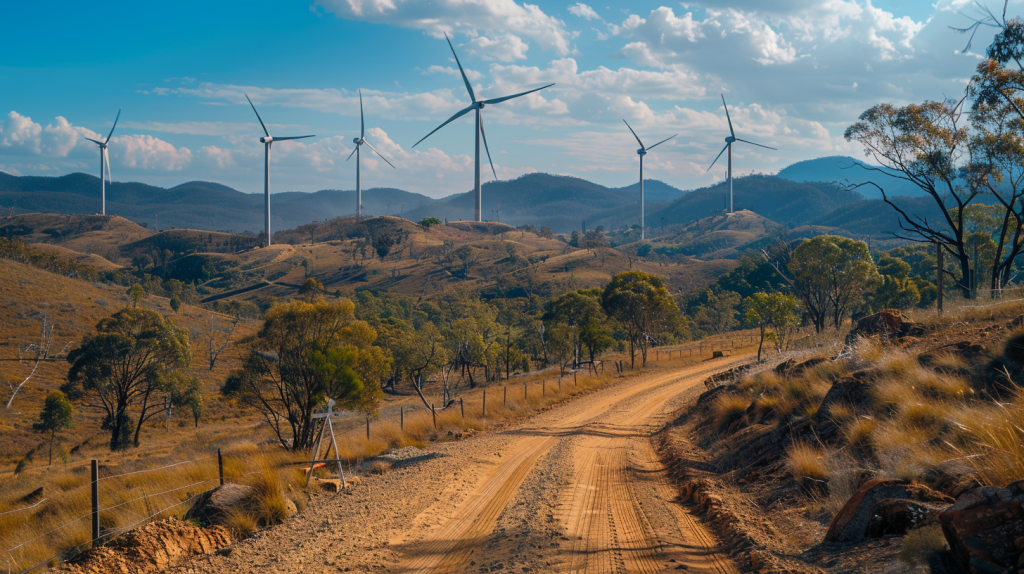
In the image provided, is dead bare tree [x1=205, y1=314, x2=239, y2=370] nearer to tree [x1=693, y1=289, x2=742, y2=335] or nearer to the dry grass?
tree [x1=693, y1=289, x2=742, y2=335]

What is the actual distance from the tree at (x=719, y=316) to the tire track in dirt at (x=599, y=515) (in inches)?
3115

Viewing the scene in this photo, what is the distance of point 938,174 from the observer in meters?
26.2

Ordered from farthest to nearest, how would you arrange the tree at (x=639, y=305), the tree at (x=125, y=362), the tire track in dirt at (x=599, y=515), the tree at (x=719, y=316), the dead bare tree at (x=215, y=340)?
the tree at (x=719, y=316)
the dead bare tree at (x=215, y=340)
the tree at (x=639, y=305)
the tree at (x=125, y=362)
the tire track in dirt at (x=599, y=515)

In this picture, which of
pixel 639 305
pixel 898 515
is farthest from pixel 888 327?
pixel 639 305

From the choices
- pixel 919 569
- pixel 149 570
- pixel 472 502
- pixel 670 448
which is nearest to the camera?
pixel 919 569

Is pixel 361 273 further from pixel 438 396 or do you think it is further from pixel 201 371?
pixel 438 396

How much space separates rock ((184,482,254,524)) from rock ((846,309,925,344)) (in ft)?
54.5

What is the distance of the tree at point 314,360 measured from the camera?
2589 cm

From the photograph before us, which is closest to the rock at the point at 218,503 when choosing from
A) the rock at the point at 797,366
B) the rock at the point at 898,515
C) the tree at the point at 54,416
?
the rock at the point at 898,515

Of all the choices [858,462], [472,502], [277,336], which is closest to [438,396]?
[277,336]

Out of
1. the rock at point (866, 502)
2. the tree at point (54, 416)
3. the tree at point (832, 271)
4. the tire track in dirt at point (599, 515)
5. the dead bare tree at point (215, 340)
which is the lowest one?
the tree at point (54, 416)

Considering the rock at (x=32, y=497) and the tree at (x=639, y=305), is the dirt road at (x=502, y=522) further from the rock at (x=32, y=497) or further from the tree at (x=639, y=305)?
the tree at (x=639, y=305)

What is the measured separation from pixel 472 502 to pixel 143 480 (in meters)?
7.10

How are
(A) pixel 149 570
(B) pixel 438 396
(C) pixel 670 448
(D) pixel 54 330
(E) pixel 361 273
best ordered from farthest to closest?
(E) pixel 361 273 → (D) pixel 54 330 → (B) pixel 438 396 → (C) pixel 670 448 → (A) pixel 149 570
